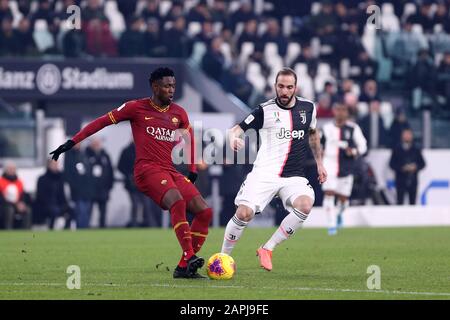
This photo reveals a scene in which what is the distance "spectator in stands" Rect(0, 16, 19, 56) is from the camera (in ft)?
87.8

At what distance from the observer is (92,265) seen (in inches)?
552

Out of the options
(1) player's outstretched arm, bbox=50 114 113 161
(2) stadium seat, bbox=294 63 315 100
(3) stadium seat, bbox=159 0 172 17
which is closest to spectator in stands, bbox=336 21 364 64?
(2) stadium seat, bbox=294 63 315 100

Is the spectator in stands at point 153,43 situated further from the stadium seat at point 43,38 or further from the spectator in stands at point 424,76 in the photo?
the spectator in stands at point 424,76

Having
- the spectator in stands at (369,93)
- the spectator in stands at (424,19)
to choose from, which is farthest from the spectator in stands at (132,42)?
the spectator in stands at (424,19)

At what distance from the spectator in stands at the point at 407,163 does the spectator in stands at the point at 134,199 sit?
510cm

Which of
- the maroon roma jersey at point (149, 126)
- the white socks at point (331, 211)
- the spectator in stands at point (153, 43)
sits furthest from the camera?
the spectator in stands at point (153, 43)

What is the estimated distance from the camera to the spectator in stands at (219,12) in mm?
29719

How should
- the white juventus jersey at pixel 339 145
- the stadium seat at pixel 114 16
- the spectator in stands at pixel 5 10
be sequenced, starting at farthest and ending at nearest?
the stadium seat at pixel 114 16 < the spectator in stands at pixel 5 10 < the white juventus jersey at pixel 339 145

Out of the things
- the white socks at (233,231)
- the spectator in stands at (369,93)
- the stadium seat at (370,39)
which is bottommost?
the white socks at (233,231)

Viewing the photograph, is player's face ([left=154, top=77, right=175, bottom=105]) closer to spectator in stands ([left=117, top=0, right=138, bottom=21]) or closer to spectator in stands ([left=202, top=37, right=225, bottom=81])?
spectator in stands ([left=202, top=37, right=225, bottom=81])
